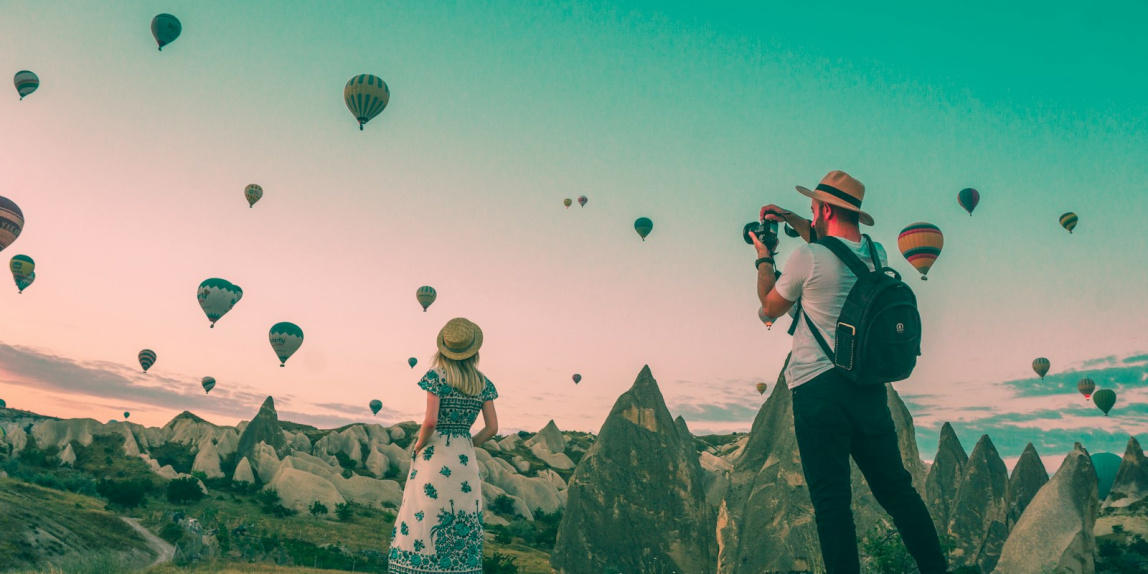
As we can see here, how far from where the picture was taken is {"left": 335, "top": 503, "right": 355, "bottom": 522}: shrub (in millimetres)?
45438

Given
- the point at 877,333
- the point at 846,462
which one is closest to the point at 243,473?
the point at 846,462

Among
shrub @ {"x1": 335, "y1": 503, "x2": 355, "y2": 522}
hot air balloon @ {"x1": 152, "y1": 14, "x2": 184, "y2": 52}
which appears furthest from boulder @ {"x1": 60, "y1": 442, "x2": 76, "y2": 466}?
hot air balloon @ {"x1": 152, "y1": 14, "x2": 184, "y2": 52}

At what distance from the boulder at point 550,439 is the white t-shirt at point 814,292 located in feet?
256

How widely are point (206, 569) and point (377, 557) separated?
19.3 meters

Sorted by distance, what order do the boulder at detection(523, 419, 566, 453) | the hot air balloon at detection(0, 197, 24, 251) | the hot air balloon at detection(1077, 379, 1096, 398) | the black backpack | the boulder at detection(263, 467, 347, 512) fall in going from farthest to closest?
the boulder at detection(523, 419, 566, 453) < the hot air balloon at detection(1077, 379, 1096, 398) < the boulder at detection(263, 467, 347, 512) < the hot air balloon at detection(0, 197, 24, 251) < the black backpack

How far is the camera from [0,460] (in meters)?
46.7

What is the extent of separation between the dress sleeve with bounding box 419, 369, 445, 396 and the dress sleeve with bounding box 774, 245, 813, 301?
3322 millimetres

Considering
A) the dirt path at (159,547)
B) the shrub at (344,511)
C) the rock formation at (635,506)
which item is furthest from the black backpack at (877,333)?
the shrub at (344,511)

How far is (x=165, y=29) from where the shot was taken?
41875 millimetres

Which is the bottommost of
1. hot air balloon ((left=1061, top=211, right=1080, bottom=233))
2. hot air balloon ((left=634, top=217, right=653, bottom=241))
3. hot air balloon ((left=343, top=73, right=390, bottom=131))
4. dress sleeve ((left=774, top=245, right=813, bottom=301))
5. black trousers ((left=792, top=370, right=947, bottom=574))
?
black trousers ((left=792, top=370, right=947, bottom=574))

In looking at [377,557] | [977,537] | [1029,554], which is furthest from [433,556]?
[977,537]

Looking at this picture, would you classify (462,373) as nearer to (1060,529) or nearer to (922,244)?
(1060,529)

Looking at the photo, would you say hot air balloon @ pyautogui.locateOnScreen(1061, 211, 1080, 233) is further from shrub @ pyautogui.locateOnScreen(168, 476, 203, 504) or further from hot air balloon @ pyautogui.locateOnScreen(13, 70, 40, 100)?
hot air balloon @ pyautogui.locateOnScreen(13, 70, 40, 100)

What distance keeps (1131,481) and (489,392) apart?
46.9 meters
